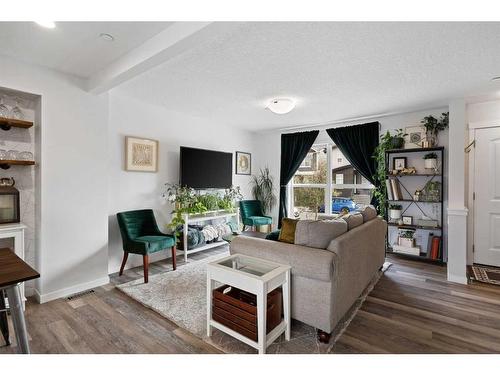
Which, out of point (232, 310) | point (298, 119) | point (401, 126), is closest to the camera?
point (232, 310)

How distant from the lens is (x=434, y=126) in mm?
3729

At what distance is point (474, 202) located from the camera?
3.62 meters

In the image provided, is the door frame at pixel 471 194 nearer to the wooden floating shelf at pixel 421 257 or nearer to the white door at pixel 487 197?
the white door at pixel 487 197

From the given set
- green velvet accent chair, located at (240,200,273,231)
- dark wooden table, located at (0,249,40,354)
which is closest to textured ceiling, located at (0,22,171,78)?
dark wooden table, located at (0,249,40,354)

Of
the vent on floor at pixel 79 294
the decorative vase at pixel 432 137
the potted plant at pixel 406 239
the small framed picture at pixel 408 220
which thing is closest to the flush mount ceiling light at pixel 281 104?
the decorative vase at pixel 432 137

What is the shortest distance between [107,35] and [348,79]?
2.29 meters

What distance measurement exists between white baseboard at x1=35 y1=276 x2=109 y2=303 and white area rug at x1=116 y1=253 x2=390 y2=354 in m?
0.26

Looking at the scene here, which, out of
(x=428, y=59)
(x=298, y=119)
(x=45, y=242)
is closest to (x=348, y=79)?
(x=428, y=59)

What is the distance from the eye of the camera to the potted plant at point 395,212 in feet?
13.0

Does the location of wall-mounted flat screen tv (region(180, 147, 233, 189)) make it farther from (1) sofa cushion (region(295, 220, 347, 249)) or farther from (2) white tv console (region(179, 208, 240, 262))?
(1) sofa cushion (region(295, 220, 347, 249))

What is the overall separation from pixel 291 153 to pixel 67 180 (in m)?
3.87

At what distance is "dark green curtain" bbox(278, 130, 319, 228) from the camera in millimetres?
5059

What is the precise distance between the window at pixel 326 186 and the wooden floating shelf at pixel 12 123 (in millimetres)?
3879
